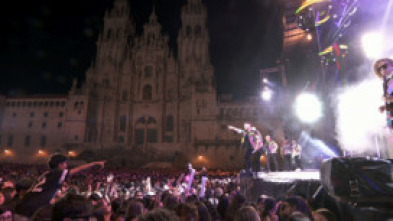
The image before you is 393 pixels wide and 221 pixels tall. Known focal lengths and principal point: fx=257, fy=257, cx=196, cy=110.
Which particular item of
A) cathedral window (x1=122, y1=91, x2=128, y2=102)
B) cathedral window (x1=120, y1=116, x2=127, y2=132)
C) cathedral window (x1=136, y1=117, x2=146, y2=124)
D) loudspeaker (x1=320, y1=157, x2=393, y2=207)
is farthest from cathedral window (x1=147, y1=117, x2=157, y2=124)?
loudspeaker (x1=320, y1=157, x2=393, y2=207)

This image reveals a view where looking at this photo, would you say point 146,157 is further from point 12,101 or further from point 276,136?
point 12,101

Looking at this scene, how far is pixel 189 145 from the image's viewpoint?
44.4 meters

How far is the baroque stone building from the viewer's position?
149ft

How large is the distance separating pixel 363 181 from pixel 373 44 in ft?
25.1

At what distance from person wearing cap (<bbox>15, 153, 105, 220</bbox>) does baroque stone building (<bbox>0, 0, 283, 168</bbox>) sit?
1559 inches

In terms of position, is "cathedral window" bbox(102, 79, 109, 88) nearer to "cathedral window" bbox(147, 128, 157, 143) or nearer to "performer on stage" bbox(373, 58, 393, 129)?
"cathedral window" bbox(147, 128, 157, 143)

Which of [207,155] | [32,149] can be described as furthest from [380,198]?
[32,149]

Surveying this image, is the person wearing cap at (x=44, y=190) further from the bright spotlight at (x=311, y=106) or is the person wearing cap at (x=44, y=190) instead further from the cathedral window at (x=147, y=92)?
the cathedral window at (x=147, y=92)

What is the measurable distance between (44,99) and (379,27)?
57.8m

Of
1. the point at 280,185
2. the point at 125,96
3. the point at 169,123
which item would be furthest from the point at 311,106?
the point at 125,96

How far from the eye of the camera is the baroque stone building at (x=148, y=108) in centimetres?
4528

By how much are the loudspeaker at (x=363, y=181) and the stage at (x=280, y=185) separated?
4.17 metres

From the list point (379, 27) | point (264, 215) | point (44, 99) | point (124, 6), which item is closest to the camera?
point (264, 215)

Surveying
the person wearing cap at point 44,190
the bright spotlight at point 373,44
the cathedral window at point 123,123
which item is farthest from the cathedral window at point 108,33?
the person wearing cap at point 44,190
